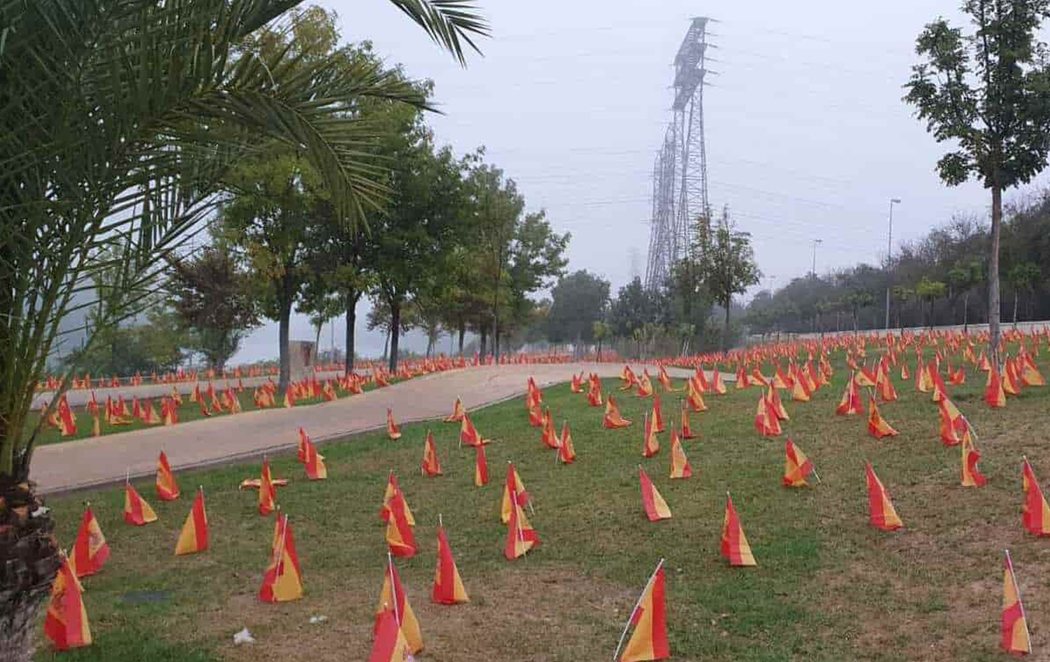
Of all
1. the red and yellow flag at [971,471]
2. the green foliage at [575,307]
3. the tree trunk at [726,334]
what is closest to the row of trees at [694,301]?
the tree trunk at [726,334]

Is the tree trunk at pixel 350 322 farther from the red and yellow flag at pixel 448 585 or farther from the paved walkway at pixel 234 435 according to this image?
→ the red and yellow flag at pixel 448 585

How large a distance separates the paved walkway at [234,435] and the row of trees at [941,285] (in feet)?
53.8

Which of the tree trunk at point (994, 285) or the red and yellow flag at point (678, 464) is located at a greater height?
the tree trunk at point (994, 285)

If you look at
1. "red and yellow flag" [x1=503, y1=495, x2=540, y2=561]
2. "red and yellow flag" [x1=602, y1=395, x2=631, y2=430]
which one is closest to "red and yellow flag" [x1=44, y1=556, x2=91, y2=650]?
"red and yellow flag" [x1=503, y1=495, x2=540, y2=561]

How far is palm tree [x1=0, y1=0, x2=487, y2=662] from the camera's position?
3.32 m

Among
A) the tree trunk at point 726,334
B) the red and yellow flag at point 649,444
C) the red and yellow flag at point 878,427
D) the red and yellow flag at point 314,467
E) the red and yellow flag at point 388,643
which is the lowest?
the red and yellow flag at point 314,467

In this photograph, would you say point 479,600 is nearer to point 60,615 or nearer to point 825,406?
point 60,615

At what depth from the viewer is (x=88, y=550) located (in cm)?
744

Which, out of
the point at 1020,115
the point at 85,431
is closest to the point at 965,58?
the point at 1020,115

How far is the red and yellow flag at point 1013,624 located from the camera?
4.76 m

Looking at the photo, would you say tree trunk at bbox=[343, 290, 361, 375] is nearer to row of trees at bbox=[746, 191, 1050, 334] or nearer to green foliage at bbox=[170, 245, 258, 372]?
green foliage at bbox=[170, 245, 258, 372]

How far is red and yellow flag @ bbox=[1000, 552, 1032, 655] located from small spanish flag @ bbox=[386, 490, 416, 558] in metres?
4.79

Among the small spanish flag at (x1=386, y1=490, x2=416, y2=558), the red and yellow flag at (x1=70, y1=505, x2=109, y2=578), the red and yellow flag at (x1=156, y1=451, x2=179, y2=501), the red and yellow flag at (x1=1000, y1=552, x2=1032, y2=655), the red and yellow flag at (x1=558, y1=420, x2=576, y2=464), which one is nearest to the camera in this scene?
the red and yellow flag at (x1=1000, y1=552, x2=1032, y2=655)

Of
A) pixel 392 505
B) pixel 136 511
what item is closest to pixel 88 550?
pixel 136 511
